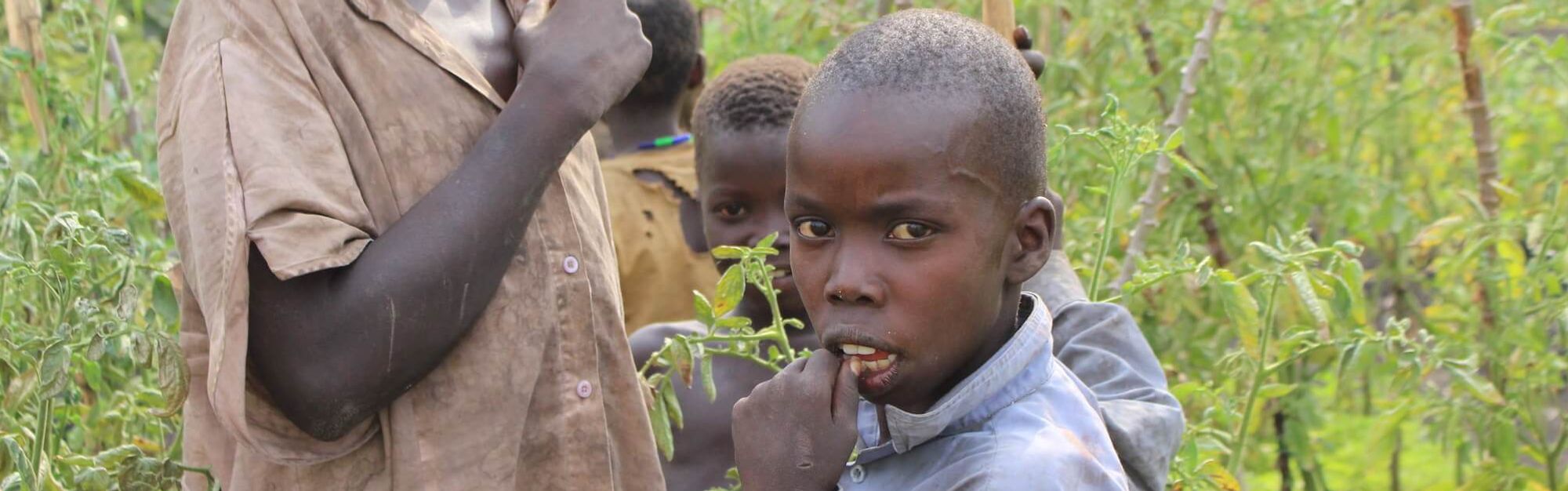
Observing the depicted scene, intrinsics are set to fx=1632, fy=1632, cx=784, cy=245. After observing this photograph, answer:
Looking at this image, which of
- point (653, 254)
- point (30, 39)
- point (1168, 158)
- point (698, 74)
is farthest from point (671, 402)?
point (698, 74)

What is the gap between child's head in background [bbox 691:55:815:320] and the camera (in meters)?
2.62

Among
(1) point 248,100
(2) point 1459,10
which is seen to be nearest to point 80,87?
(1) point 248,100

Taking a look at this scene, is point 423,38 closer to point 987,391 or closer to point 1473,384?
point 987,391

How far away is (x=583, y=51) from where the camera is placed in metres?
1.84

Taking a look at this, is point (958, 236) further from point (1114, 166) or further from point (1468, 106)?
point (1468, 106)

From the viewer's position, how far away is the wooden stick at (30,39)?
267cm

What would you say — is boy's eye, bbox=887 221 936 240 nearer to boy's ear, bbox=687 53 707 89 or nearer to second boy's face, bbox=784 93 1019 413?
second boy's face, bbox=784 93 1019 413

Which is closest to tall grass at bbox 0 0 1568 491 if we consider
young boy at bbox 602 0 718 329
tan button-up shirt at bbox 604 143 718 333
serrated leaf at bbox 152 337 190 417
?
serrated leaf at bbox 152 337 190 417

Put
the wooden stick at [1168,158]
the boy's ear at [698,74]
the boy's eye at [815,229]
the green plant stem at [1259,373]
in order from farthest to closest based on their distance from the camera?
the boy's ear at [698,74], the wooden stick at [1168,158], the green plant stem at [1259,373], the boy's eye at [815,229]

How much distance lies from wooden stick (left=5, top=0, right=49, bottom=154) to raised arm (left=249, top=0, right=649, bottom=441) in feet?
Answer: 4.19

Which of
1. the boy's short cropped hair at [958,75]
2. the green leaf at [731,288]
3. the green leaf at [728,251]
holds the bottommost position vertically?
the green leaf at [731,288]

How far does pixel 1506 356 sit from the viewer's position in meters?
3.25

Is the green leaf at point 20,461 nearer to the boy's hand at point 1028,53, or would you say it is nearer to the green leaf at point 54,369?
the green leaf at point 54,369

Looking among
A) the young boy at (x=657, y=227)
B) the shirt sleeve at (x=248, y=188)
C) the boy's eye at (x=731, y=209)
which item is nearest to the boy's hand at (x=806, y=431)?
the shirt sleeve at (x=248, y=188)
